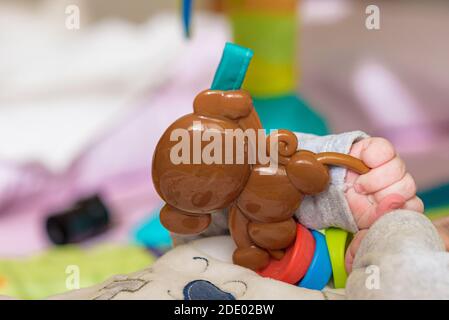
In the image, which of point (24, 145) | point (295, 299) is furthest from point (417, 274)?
point (24, 145)

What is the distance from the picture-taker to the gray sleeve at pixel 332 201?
0.55m

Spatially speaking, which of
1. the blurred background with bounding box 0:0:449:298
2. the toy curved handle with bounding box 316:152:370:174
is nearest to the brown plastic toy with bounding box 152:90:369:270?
the toy curved handle with bounding box 316:152:370:174

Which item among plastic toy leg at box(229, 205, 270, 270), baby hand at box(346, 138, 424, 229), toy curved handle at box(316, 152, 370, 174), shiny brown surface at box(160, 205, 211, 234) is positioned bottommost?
plastic toy leg at box(229, 205, 270, 270)

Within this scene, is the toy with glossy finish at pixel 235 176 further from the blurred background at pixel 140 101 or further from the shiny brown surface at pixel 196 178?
the blurred background at pixel 140 101

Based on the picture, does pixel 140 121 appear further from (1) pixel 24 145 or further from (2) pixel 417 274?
(2) pixel 417 274

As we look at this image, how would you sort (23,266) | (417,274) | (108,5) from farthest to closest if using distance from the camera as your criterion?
(108,5) → (23,266) → (417,274)

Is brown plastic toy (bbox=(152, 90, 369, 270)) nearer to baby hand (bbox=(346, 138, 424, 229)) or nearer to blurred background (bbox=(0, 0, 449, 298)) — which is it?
baby hand (bbox=(346, 138, 424, 229))

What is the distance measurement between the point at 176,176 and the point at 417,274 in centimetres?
20

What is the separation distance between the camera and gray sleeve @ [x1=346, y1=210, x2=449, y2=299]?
0.45 meters

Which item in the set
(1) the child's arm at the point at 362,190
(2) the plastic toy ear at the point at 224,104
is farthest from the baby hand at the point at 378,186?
(2) the plastic toy ear at the point at 224,104

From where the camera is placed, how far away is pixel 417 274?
1.49 ft

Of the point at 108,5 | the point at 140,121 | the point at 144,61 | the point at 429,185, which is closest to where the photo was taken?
the point at 429,185

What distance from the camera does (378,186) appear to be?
1.80ft

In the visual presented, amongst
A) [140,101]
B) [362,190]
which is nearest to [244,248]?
[362,190]
